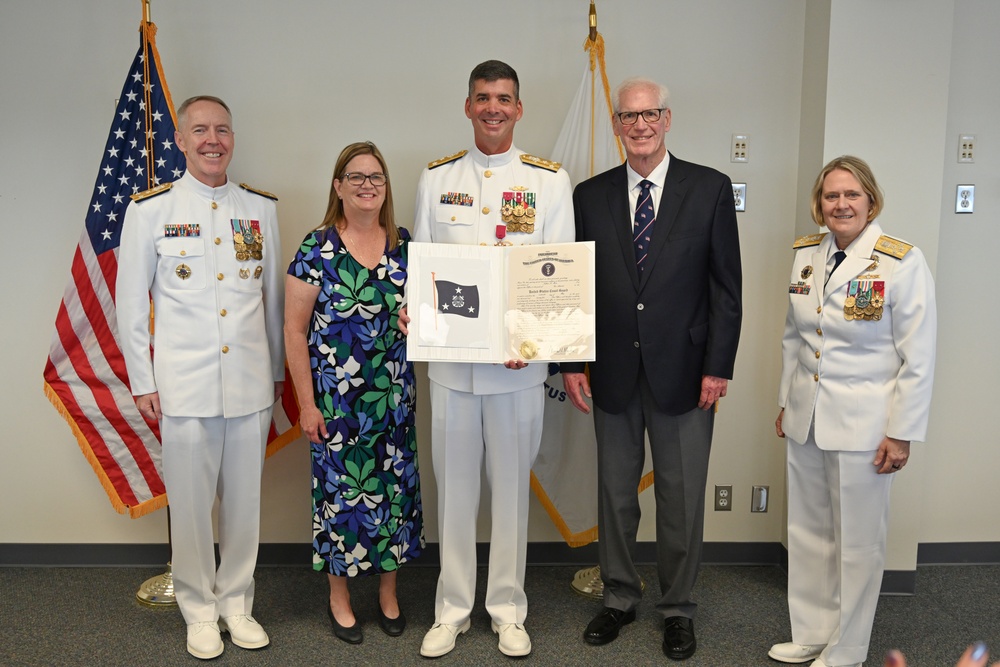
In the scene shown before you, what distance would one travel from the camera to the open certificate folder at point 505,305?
2525mm

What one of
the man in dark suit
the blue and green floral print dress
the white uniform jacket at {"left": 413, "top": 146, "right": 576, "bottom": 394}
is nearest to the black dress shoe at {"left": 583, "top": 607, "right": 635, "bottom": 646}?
the man in dark suit

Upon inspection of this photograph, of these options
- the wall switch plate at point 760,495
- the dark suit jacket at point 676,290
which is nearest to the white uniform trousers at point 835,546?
the dark suit jacket at point 676,290

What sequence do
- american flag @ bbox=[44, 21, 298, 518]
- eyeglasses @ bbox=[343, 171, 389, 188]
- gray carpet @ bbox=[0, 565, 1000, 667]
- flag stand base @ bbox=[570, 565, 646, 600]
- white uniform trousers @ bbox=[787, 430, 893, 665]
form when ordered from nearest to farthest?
1. white uniform trousers @ bbox=[787, 430, 893, 665]
2. eyeglasses @ bbox=[343, 171, 389, 188]
3. gray carpet @ bbox=[0, 565, 1000, 667]
4. american flag @ bbox=[44, 21, 298, 518]
5. flag stand base @ bbox=[570, 565, 646, 600]

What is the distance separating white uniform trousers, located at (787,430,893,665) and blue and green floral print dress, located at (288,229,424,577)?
4.66 feet

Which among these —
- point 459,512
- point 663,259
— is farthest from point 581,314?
point 459,512

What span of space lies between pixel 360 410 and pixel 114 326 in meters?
1.28

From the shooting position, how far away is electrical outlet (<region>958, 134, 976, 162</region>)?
3371 mm

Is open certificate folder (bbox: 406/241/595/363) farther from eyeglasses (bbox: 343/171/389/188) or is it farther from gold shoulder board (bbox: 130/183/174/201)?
gold shoulder board (bbox: 130/183/174/201)

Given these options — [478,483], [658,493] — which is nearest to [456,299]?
[478,483]

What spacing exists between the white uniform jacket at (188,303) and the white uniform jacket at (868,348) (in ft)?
6.51

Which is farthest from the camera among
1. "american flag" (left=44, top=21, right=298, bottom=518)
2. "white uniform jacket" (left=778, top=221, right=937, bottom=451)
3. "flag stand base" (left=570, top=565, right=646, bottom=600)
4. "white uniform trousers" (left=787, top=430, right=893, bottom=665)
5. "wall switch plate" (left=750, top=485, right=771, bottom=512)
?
"wall switch plate" (left=750, top=485, right=771, bottom=512)

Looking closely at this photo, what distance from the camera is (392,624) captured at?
290 centimetres

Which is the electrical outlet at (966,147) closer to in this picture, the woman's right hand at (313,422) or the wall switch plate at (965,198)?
the wall switch plate at (965,198)

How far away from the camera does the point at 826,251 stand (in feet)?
8.43
